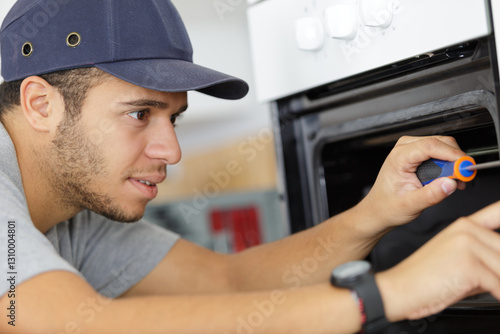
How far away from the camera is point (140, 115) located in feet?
2.95

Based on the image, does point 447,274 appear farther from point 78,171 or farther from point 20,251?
point 78,171

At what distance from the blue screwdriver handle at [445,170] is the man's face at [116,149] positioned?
43 centimetres

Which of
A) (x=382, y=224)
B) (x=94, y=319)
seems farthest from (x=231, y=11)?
(x=94, y=319)

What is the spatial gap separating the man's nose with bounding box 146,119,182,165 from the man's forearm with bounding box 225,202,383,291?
0.28 m

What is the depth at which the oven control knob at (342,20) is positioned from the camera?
2.52ft

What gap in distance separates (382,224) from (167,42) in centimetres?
49

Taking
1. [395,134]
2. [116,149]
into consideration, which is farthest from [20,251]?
[395,134]

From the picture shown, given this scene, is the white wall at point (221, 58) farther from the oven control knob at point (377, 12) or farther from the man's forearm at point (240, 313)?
Answer: the man's forearm at point (240, 313)

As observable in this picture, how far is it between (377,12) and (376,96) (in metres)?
0.16

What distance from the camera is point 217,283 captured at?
1083 millimetres

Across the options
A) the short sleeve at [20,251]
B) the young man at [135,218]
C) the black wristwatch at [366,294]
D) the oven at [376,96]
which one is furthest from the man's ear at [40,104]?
the black wristwatch at [366,294]

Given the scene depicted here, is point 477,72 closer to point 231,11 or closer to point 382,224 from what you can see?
point 382,224

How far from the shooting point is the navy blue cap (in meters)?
0.85

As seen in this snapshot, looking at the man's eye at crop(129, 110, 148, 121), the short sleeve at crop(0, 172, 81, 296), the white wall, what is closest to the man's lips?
the man's eye at crop(129, 110, 148, 121)
